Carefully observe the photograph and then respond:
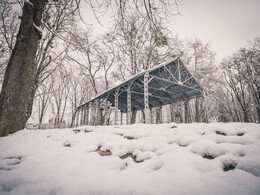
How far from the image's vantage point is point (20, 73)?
349cm

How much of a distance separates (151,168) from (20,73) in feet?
13.7

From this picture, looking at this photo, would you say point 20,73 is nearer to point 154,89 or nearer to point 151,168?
point 151,168

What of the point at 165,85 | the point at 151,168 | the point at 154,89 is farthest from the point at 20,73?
the point at 154,89

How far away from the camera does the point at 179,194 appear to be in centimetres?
92

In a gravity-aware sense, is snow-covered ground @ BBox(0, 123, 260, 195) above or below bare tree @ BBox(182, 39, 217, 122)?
below

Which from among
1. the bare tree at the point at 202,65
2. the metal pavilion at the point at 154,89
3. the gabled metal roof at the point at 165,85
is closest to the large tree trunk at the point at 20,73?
the metal pavilion at the point at 154,89

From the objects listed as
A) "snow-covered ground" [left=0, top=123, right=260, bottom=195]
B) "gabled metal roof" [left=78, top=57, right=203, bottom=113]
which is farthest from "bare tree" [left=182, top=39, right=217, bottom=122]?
"snow-covered ground" [left=0, top=123, right=260, bottom=195]

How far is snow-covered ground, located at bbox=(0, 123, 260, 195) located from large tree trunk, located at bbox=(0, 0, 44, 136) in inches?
69.7

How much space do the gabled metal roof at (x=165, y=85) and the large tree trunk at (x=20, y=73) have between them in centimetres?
524

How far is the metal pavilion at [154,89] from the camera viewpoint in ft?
26.6

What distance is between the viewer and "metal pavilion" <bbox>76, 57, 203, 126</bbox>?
8.12 meters

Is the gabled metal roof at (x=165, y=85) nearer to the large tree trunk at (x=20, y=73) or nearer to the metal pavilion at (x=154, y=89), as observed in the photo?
the metal pavilion at (x=154, y=89)

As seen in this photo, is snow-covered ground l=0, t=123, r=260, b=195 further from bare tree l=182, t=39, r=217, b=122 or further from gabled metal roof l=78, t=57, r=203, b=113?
bare tree l=182, t=39, r=217, b=122

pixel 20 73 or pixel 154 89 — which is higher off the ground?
pixel 154 89
